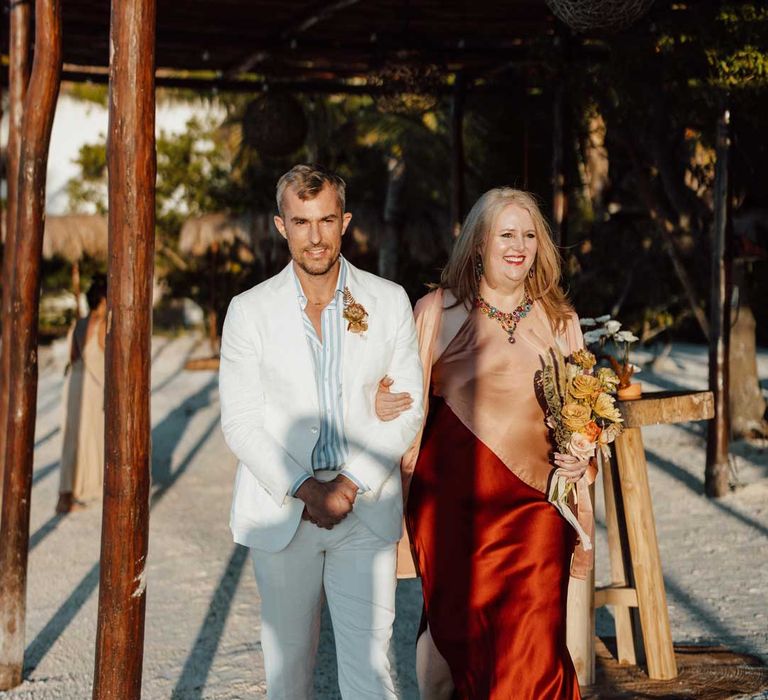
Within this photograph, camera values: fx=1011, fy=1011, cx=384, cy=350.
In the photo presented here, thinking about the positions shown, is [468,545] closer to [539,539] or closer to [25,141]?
[539,539]

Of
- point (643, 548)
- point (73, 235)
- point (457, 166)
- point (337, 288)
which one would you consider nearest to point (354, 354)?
point (337, 288)

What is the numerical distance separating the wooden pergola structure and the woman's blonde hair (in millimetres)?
1072

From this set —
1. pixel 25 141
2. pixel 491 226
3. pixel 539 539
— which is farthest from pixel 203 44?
pixel 539 539

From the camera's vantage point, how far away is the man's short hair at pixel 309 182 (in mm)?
2867

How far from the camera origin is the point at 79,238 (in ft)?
62.3

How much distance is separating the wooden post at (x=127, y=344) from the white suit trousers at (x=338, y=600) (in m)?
0.51

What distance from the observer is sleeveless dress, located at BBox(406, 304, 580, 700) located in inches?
132

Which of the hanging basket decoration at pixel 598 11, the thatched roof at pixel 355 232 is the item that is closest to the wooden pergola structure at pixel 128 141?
the hanging basket decoration at pixel 598 11

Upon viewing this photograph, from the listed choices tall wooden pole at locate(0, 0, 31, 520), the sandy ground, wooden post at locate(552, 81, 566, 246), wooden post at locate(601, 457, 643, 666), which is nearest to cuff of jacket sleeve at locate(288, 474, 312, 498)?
the sandy ground

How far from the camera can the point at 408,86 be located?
773 centimetres

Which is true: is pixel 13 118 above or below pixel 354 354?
above

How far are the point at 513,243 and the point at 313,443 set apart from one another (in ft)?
3.39

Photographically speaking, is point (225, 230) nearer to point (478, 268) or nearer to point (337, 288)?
point (478, 268)

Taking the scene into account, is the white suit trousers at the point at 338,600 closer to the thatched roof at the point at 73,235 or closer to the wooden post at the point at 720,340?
the wooden post at the point at 720,340
